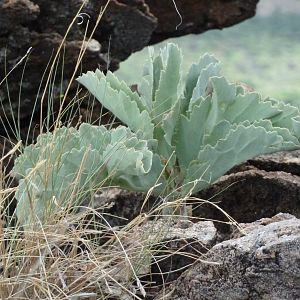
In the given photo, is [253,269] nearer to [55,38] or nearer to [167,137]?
[167,137]

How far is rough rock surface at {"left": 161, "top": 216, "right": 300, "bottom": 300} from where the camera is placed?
156 centimetres

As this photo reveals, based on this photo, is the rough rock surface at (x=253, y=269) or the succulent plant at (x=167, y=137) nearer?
the rough rock surface at (x=253, y=269)

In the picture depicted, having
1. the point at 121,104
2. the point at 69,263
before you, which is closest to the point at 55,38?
the point at 121,104

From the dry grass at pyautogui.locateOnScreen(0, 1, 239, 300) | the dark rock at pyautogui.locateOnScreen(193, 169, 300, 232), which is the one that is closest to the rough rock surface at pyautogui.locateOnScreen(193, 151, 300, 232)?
the dark rock at pyautogui.locateOnScreen(193, 169, 300, 232)

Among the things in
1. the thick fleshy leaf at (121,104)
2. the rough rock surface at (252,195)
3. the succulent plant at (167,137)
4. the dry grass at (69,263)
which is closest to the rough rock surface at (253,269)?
the dry grass at (69,263)

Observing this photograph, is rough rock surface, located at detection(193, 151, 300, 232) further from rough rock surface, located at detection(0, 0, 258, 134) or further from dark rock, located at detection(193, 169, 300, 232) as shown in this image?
rough rock surface, located at detection(0, 0, 258, 134)

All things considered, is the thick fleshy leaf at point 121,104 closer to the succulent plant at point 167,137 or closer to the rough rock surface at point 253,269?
the succulent plant at point 167,137

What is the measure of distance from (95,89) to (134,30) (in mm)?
959

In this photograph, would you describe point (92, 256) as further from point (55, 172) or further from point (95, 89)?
point (95, 89)

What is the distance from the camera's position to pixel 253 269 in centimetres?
158

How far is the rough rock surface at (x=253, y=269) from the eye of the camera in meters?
1.56

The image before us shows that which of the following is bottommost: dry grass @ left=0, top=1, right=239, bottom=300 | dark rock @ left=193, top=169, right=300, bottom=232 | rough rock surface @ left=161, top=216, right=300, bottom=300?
dark rock @ left=193, top=169, right=300, bottom=232

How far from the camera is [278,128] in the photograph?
2121mm

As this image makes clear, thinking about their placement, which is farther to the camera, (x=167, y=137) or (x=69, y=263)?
(x=167, y=137)
